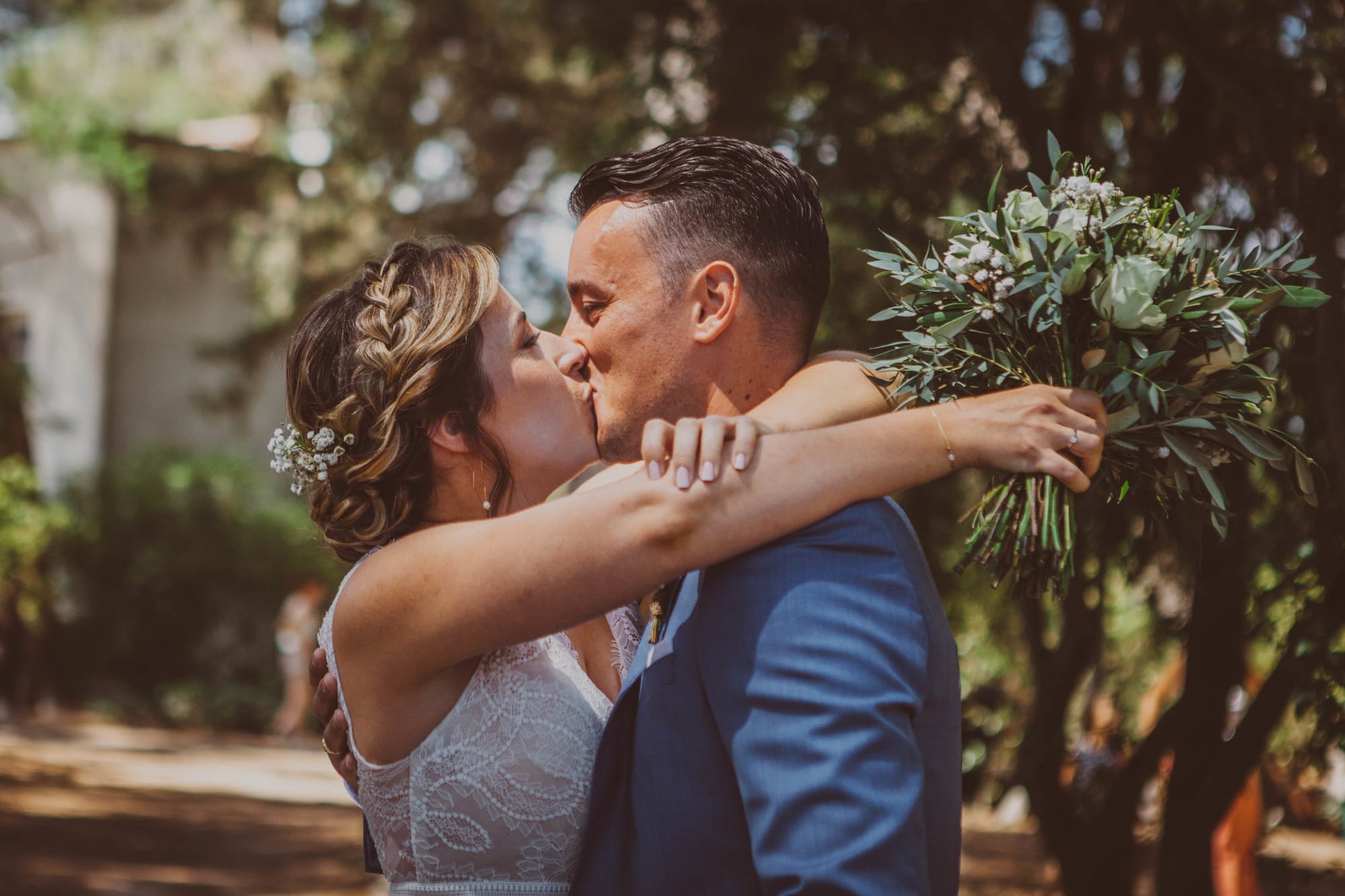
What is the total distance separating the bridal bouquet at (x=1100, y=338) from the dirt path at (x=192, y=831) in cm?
371

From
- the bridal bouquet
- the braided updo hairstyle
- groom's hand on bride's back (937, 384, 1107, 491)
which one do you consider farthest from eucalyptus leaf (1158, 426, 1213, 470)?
the braided updo hairstyle

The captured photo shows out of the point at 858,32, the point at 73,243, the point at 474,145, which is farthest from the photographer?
the point at 73,243

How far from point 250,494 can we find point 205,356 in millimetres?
5626

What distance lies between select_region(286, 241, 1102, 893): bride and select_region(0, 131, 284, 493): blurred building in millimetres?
18195

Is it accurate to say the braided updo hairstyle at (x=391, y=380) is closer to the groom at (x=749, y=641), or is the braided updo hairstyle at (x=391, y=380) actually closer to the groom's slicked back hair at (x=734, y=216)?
the groom at (x=749, y=641)

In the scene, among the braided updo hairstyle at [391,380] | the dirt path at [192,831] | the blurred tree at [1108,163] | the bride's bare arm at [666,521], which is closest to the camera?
the bride's bare arm at [666,521]

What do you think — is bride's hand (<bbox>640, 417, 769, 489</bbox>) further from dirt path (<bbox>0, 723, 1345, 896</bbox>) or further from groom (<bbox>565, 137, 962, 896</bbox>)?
dirt path (<bbox>0, 723, 1345, 896</bbox>)

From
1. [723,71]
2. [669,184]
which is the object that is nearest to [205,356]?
[723,71]

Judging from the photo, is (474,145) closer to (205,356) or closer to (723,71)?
(205,356)

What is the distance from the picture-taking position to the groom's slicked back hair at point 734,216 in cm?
258

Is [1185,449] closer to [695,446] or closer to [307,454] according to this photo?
[695,446]

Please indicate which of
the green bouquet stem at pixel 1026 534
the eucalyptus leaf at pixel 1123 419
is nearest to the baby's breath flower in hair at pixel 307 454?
the green bouquet stem at pixel 1026 534

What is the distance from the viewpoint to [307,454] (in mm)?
2650

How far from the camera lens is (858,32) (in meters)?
6.23
